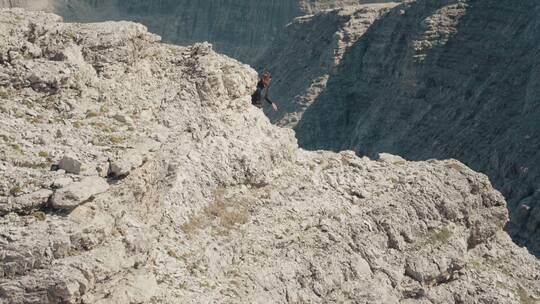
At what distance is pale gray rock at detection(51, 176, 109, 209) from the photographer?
64.7 ft

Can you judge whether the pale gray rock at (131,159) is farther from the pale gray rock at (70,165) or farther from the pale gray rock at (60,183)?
the pale gray rock at (60,183)

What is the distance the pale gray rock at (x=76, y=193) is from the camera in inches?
776

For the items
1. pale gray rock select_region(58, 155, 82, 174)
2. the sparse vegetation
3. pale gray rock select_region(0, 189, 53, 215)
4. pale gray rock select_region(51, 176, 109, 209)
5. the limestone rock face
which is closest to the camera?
pale gray rock select_region(0, 189, 53, 215)

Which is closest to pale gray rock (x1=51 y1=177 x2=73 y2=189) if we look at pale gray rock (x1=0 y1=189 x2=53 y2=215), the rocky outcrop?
pale gray rock (x1=0 y1=189 x2=53 y2=215)

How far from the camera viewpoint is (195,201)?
2545 centimetres

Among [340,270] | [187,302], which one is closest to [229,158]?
[340,270]

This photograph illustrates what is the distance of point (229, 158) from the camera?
26984 millimetres

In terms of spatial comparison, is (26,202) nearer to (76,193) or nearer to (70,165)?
(76,193)

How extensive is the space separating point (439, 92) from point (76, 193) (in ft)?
285

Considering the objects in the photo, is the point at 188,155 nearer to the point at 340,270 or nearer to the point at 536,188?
the point at 340,270

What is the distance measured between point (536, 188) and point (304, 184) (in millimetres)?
49259

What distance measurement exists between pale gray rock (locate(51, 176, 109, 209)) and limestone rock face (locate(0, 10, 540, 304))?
0.34 ft

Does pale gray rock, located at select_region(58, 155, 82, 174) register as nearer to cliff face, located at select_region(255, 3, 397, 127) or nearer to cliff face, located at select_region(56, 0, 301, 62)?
cliff face, located at select_region(255, 3, 397, 127)

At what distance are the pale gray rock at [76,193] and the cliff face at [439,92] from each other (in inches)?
1979
